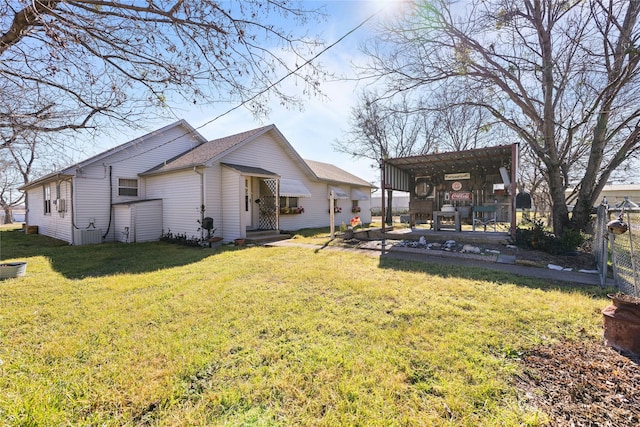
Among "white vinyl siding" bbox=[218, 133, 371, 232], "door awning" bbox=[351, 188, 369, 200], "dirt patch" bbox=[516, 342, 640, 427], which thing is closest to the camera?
"dirt patch" bbox=[516, 342, 640, 427]

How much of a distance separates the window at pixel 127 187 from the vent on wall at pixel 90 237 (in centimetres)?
197

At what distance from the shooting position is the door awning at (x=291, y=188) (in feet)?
39.6

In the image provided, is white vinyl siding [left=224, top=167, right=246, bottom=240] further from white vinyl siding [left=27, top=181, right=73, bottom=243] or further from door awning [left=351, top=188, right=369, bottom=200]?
door awning [left=351, top=188, right=369, bottom=200]

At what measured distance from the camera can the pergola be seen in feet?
29.9

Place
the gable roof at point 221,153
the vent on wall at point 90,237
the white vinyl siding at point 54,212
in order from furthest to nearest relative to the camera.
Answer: the white vinyl siding at point 54,212 → the vent on wall at point 90,237 → the gable roof at point 221,153

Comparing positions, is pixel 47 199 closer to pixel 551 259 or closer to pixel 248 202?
pixel 248 202

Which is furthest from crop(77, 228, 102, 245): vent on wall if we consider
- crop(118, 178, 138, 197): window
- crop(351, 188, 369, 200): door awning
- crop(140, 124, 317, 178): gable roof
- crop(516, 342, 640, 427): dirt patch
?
crop(516, 342, 640, 427): dirt patch

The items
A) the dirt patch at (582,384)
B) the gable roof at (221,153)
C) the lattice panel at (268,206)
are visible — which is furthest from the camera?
the lattice panel at (268,206)

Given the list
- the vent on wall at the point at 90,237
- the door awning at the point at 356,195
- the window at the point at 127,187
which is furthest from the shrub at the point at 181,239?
the door awning at the point at 356,195

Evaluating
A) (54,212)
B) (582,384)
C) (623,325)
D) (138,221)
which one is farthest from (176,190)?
(623,325)

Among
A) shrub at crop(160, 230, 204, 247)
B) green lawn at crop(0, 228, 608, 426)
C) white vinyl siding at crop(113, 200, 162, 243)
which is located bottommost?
green lawn at crop(0, 228, 608, 426)

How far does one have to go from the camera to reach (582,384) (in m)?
2.10

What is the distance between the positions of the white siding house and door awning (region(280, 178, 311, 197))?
45 millimetres

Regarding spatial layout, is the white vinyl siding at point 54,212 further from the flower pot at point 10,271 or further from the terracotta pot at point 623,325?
the terracotta pot at point 623,325
